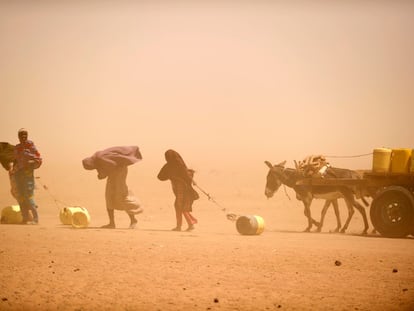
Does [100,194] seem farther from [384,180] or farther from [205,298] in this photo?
[205,298]

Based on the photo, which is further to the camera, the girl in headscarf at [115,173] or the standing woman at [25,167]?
the standing woman at [25,167]

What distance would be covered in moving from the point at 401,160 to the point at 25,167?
26.1ft

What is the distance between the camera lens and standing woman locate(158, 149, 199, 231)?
1767cm

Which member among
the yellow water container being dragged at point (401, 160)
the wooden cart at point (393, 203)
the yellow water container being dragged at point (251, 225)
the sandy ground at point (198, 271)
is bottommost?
the sandy ground at point (198, 271)

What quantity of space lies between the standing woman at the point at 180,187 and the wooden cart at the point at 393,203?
3694 mm

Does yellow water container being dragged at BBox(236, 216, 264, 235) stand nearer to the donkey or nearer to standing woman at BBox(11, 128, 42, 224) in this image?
the donkey

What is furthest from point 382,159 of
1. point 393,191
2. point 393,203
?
point 393,203

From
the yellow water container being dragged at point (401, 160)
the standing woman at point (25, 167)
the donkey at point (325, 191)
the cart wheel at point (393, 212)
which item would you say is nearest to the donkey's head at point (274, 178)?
the donkey at point (325, 191)

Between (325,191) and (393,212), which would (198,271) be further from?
(325,191)

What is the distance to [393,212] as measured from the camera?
16453 mm

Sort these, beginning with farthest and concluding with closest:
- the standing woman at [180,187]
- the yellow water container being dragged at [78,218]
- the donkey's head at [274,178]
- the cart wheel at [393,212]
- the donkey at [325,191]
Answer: the donkey's head at [274,178]
the donkey at [325,191]
the yellow water container being dragged at [78,218]
the standing woman at [180,187]
the cart wheel at [393,212]

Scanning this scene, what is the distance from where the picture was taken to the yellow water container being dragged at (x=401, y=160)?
1652 centimetres

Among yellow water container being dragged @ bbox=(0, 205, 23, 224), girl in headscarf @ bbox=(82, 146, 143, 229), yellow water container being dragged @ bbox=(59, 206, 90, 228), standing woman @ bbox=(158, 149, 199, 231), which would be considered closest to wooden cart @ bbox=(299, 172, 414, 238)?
standing woman @ bbox=(158, 149, 199, 231)

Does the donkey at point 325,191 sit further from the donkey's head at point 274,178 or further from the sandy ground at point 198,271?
the sandy ground at point 198,271
